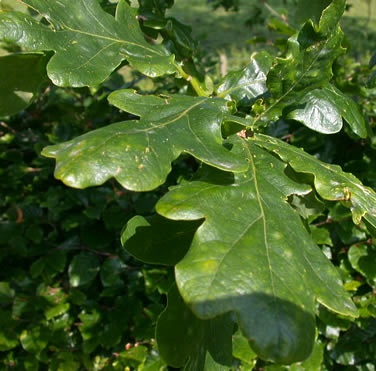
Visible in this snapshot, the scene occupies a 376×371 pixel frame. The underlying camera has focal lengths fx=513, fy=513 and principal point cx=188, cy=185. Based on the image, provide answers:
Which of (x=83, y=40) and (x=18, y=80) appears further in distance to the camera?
(x=18, y=80)

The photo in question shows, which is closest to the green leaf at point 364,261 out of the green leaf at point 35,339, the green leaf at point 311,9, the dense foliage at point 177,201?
the dense foliage at point 177,201

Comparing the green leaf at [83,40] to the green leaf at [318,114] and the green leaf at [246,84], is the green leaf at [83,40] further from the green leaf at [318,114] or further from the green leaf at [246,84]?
the green leaf at [318,114]

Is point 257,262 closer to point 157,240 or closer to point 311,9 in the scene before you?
point 157,240

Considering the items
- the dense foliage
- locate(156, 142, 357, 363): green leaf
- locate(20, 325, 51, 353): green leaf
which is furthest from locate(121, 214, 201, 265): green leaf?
locate(20, 325, 51, 353): green leaf

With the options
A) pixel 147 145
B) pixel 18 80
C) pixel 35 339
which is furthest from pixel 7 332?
pixel 147 145

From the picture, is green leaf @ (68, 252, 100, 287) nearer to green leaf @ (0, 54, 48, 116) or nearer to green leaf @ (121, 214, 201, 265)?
green leaf @ (0, 54, 48, 116)

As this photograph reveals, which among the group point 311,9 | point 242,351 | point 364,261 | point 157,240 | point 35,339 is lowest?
point 35,339

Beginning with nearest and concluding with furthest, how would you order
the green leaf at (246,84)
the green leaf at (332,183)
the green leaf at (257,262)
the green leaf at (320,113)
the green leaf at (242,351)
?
the green leaf at (257,262)
the green leaf at (332,183)
the green leaf at (320,113)
the green leaf at (246,84)
the green leaf at (242,351)
